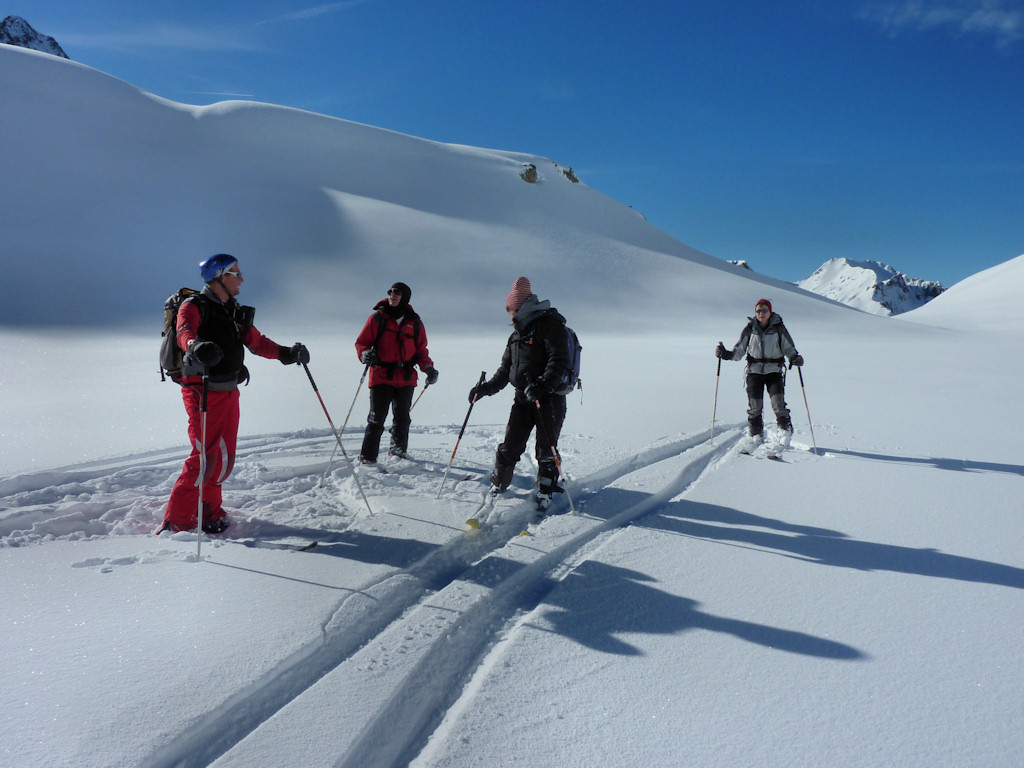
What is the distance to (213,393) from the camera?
4.25m

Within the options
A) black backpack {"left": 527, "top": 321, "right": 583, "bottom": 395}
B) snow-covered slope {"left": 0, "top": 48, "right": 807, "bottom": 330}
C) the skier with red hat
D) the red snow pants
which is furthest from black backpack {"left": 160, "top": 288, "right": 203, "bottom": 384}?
snow-covered slope {"left": 0, "top": 48, "right": 807, "bottom": 330}

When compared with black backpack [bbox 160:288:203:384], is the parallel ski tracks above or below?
below

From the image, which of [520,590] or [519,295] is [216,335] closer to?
[519,295]

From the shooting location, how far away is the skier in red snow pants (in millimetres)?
4176

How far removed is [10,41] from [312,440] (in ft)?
563

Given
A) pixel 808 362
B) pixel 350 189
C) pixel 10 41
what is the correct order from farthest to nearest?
pixel 10 41 < pixel 350 189 < pixel 808 362

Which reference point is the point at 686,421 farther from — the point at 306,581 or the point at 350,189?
the point at 350,189

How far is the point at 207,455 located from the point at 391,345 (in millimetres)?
2388

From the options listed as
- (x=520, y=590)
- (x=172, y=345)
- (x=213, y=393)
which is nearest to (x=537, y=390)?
(x=520, y=590)

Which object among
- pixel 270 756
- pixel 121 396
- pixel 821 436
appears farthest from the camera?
pixel 121 396

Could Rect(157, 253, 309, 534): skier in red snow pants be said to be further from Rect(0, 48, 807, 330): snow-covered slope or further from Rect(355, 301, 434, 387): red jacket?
Rect(0, 48, 807, 330): snow-covered slope

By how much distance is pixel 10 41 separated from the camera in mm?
122750

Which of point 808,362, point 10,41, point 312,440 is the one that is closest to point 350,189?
point 808,362

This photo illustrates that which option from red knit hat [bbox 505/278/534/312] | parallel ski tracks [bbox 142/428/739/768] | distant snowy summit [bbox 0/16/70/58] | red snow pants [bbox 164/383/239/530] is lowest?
parallel ski tracks [bbox 142/428/739/768]
